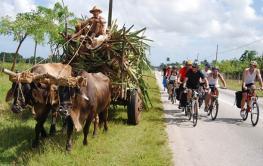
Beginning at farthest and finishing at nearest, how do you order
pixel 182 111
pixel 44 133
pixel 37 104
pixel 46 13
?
1. pixel 46 13
2. pixel 182 111
3. pixel 44 133
4. pixel 37 104

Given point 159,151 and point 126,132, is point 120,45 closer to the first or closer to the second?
point 126,132

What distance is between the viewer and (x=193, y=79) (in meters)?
14.1

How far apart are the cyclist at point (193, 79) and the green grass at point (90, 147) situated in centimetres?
254

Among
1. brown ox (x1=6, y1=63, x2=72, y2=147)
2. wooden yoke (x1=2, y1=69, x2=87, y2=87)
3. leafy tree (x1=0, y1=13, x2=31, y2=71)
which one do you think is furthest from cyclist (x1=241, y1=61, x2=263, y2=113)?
leafy tree (x1=0, y1=13, x2=31, y2=71)

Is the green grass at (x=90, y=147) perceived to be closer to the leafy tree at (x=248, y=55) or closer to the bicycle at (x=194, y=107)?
the bicycle at (x=194, y=107)

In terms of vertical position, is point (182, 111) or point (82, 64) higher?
point (82, 64)

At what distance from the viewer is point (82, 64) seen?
11.0m

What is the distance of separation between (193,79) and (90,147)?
19.8 feet

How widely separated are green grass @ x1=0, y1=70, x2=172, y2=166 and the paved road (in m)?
0.37

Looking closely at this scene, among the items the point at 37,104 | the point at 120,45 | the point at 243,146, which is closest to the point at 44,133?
the point at 37,104

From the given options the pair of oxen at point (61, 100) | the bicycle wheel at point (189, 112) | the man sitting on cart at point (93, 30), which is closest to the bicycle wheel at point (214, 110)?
the bicycle wheel at point (189, 112)

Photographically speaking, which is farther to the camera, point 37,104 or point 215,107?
point 215,107

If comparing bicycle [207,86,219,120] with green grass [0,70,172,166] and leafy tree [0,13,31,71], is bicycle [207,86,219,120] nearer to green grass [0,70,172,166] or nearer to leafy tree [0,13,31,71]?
green grass [0,70,172,166]

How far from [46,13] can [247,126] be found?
2887 cm
